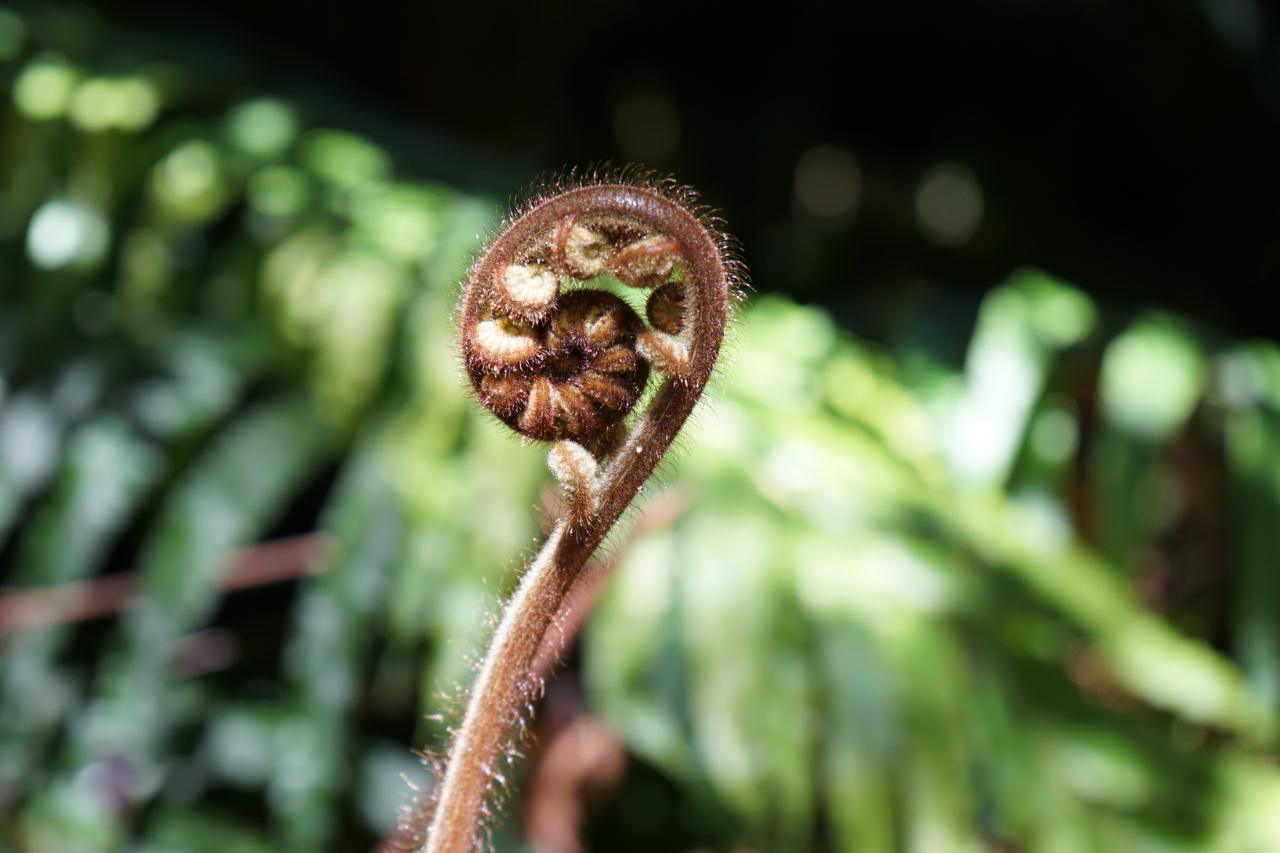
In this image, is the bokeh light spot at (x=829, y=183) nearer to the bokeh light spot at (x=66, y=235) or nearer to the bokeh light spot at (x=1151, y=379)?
the bokeh light spot at (x=1151, y=379)

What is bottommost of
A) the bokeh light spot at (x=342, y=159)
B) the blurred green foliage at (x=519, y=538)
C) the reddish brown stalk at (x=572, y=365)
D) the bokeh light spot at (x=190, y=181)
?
the blurred green foliage at (x=519, y=538)

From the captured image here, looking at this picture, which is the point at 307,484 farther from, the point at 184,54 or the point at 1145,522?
the point at 1145,522

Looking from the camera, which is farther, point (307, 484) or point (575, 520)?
point (307, 484)

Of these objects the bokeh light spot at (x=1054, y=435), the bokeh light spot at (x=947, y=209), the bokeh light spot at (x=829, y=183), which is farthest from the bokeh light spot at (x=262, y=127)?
the bokeh light spot at (x=947, y=209)

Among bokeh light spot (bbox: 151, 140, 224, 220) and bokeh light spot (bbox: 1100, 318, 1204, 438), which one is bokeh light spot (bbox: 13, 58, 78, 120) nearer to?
bokeh light spot (bbox: 151, 140, 224, 220)

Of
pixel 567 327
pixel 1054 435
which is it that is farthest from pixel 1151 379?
pixel 567 327

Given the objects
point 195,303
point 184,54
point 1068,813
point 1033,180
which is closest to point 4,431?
point 195,303
